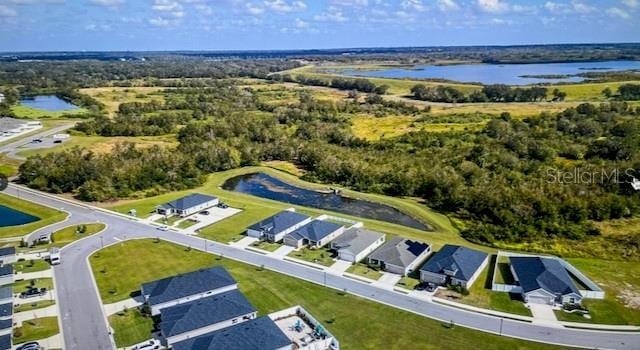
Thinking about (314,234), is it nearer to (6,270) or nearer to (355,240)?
(355,240)

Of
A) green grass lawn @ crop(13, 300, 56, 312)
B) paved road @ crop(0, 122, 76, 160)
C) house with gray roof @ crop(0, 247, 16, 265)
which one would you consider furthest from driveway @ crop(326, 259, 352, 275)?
paved road @ crop(0, 122, 76, 160)

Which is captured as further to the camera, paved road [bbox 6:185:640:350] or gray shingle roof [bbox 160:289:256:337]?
paved road [bbox 6:185:640:350]

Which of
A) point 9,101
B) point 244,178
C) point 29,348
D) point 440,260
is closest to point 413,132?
point 244,178

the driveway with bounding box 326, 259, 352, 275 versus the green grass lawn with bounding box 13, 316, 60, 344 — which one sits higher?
the driveway with bounding box 326, 259, 352, 275

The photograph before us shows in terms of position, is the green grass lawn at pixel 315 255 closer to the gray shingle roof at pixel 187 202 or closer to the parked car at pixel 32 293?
the gray shingle roof at pixel 187 202

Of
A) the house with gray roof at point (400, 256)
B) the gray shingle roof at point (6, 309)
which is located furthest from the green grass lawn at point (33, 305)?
the house with gray roof at point (400, 256)

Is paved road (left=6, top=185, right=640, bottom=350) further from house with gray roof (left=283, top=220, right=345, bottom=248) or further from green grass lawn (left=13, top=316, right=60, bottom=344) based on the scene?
house with gray roof (left=283, top=220, right=345, bottom=248)
